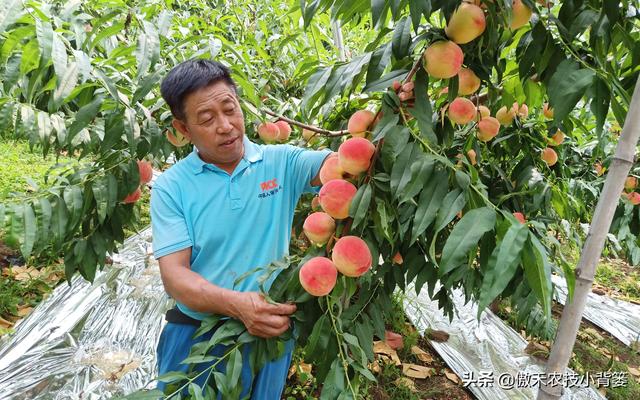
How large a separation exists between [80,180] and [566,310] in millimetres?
1476

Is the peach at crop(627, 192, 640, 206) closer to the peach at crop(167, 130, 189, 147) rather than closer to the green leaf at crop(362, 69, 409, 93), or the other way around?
the green leaf at crop(362, 69, 409, 93)

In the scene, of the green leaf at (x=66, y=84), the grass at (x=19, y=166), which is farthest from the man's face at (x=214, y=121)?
the grass at (x=19, y=166)

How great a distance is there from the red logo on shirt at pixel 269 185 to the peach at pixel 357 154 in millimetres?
474

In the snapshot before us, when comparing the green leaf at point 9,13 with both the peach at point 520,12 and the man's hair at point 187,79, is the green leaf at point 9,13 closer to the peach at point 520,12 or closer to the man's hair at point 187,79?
the man's hair at point 187,79

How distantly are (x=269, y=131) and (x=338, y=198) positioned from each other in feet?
2.88

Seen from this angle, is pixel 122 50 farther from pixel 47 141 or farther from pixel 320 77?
pixel 320 77

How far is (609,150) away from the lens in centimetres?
243

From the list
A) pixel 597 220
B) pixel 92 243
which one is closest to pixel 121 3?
pixel 92 243

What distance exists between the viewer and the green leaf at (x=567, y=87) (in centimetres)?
→ 82

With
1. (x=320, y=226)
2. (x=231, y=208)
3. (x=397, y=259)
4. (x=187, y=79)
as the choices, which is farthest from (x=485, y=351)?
(x=187, y=79)

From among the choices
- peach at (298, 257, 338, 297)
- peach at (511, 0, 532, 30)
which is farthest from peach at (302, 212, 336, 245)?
peach at (511, 0, 532, 30)

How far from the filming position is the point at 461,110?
1.00 meters

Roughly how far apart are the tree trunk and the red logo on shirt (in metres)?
0.85

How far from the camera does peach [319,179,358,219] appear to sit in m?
0.91
